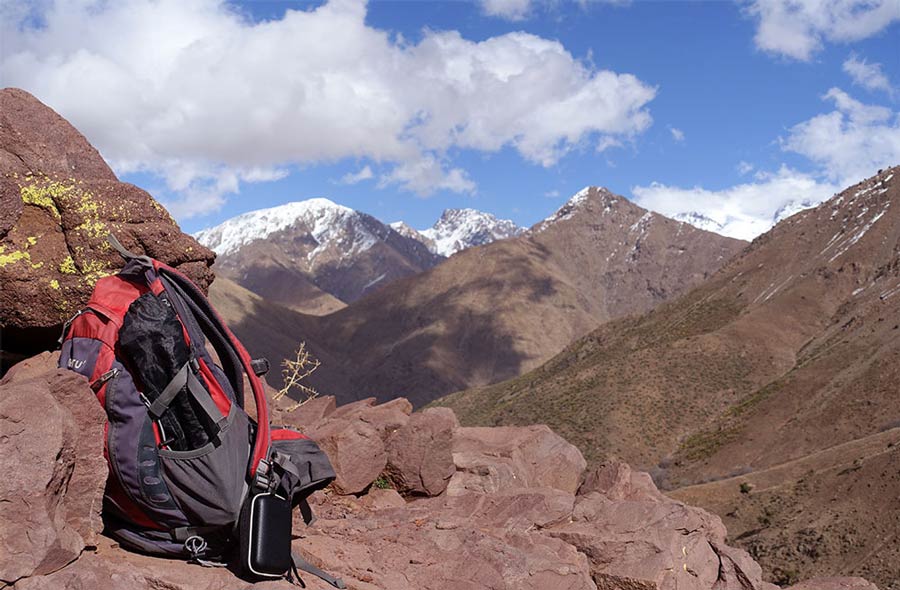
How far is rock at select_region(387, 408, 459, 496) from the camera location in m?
10.1

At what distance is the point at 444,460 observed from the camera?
1041 cm

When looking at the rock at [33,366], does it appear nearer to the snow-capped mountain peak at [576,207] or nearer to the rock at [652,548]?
the rock at [652,548]

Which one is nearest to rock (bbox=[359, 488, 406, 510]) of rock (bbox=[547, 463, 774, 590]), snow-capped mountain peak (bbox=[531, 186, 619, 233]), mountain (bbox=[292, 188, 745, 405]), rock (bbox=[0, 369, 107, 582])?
rock (bbox=[547, 463, 774, 590])

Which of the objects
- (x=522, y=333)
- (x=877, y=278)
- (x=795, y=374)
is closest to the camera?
(x=795, y=374)

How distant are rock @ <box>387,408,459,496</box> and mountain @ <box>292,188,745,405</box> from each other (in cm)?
10306

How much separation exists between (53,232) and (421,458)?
5.43 metres

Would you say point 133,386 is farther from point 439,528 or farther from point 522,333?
point 522,333

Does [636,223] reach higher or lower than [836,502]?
higher

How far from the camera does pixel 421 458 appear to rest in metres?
10.2

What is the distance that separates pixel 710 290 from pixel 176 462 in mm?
76794

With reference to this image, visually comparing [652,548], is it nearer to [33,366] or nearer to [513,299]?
[33,366]

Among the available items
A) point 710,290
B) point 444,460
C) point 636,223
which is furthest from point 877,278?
point 636,223

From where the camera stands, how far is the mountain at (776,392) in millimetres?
23516

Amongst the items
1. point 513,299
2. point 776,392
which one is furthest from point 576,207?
point 776,392
